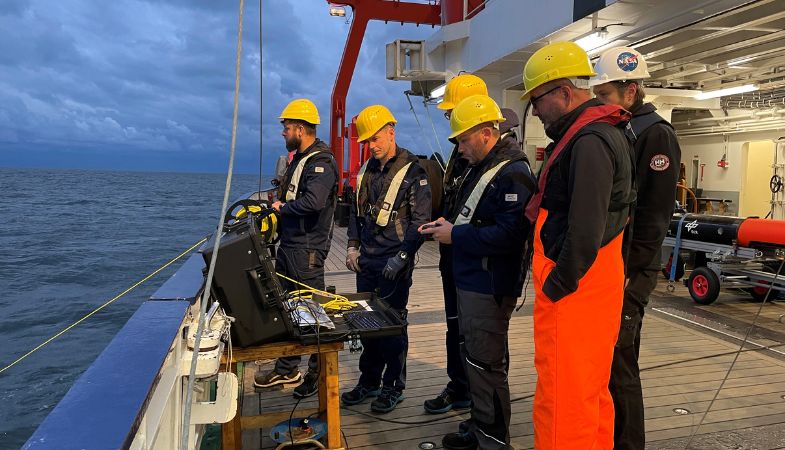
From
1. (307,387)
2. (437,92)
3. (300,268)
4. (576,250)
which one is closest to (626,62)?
(576,250)

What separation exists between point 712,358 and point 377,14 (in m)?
10.4

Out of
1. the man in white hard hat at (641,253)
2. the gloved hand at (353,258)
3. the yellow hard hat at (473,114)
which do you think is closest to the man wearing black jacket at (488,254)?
the yellow hard hat at (473,114)

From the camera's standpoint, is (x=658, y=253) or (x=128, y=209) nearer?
(x=658, y=253)

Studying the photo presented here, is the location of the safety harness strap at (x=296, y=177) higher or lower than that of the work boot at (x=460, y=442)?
higher

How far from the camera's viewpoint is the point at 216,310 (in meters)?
2.27

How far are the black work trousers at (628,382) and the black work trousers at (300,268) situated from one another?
184 centimetres

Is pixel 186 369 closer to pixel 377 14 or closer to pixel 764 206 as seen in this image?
pixel 377 14

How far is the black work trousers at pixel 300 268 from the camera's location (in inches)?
145

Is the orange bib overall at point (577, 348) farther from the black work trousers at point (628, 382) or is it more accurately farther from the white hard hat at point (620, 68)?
the white hard hat at point (620, 68)

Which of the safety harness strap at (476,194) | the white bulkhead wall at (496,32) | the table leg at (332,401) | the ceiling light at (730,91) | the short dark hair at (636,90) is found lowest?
the table leg at (332,401)

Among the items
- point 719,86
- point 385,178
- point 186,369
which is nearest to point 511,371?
point 385,178

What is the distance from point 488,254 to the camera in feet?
8.36

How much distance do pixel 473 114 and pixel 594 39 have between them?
171 inches

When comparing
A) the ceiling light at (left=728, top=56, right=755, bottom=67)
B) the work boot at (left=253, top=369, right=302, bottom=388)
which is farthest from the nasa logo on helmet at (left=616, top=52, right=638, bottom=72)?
the ceiling light at (left=728, top=56, right=755, bottom=67)
